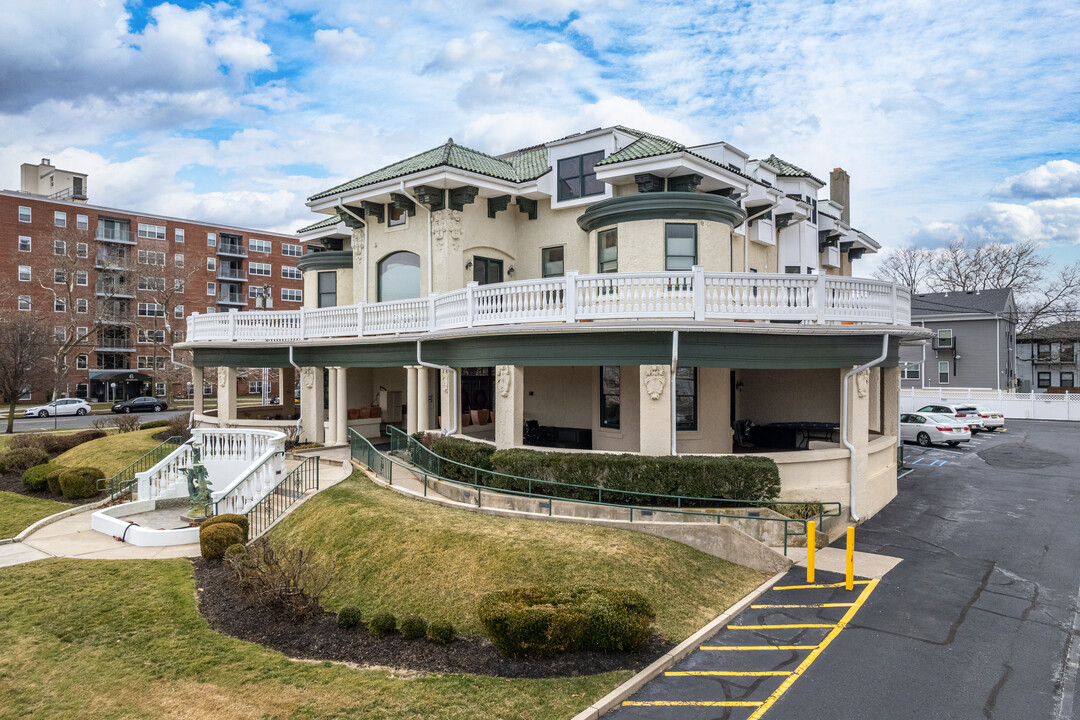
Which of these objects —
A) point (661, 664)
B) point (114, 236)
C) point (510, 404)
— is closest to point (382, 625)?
point (661, 664)

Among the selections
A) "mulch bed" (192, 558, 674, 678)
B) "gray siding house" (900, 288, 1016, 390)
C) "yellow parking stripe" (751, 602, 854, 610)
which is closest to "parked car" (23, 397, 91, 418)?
"mulch bed" (192, 558, 674, 678)

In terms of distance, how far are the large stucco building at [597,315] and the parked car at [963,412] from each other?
577 inches

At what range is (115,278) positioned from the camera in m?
61.7

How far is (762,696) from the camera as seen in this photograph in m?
8.23

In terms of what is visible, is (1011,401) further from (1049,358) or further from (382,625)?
(382,625)

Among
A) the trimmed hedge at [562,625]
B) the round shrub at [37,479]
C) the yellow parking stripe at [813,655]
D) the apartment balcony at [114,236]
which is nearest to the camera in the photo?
the yellow parking stripe at [813,655]

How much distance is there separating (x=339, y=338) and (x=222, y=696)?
53.7ft

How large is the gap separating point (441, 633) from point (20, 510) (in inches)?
703

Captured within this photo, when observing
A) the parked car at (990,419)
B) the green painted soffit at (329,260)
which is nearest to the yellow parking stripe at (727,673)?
the green painted soffit at (329,260)

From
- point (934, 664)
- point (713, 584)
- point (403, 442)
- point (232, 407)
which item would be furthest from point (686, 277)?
point (232, 407)

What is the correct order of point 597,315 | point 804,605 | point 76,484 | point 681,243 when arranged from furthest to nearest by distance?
1. point 76,484
2. point 681,243
3. point 597,315
4. point 804,605

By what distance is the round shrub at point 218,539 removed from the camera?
14.1 meters

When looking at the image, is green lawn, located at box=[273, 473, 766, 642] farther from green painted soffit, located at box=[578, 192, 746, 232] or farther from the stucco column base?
the stucco column base

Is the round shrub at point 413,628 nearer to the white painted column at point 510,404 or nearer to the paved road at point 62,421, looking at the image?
the white painted column at point 510,404
